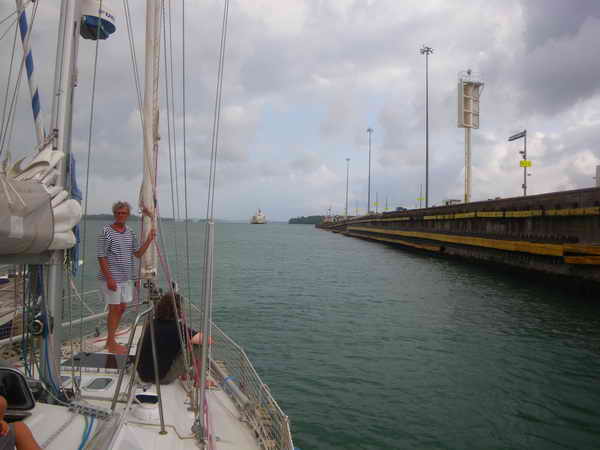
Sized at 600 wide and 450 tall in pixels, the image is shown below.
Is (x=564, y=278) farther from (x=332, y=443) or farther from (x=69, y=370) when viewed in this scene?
(x=69, y=370)

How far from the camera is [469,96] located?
41.8m

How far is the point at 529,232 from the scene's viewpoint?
2375 centimetres

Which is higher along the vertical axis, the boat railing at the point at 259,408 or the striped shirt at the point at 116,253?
the striped shirt at the point at 116,253

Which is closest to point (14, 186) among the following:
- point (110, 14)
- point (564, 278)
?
point (110, 14)

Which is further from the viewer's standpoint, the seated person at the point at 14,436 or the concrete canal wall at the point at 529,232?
Result: the concrete canal wall at the point at 529,232

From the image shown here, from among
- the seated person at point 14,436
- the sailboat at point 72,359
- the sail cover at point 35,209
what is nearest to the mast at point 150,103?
the sailboat at point 72,359

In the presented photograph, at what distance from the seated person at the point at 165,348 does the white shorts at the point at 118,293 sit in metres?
0.94

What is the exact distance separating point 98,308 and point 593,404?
14791 mm

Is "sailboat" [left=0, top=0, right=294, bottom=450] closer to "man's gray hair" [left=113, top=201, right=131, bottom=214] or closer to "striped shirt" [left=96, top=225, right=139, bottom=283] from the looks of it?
"striped shirt" [left=96, top=225, right=139, bottom=283]

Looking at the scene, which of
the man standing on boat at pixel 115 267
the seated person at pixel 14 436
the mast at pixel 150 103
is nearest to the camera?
the seated person at pixel 14 436

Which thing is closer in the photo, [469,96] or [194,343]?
[194,343]

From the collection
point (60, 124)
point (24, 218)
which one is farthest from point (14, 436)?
point (60, 124)

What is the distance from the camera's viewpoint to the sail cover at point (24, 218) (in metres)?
2.79

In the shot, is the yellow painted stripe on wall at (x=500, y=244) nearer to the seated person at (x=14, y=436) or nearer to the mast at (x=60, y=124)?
the mast at (x=60, y=124)
